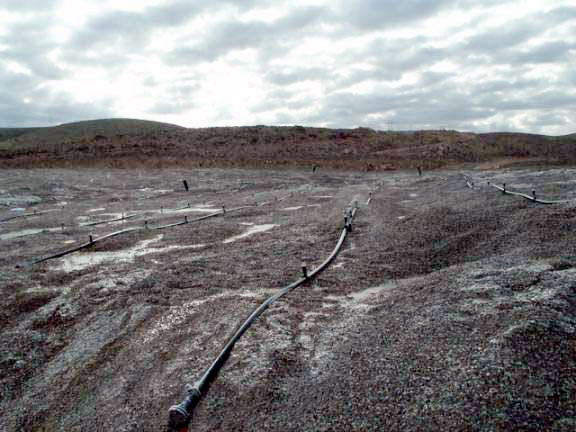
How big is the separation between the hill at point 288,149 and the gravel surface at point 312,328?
26.8 meters

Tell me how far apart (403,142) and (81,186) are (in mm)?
34416

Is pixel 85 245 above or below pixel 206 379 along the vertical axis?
above

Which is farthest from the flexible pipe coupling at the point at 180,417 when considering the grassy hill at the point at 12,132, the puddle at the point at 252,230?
the grassy hill at the point at 12,132

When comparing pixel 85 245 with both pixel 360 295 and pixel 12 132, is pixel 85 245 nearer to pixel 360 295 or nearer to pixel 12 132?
pixel 360 295

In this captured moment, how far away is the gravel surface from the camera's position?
338 cm

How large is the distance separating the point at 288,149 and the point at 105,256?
34.7m

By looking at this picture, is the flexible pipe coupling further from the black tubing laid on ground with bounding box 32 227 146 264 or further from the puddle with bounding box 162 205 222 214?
the puddle with bounding box 162 205 222 214

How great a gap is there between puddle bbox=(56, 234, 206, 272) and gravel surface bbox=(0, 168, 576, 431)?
54 millimetres

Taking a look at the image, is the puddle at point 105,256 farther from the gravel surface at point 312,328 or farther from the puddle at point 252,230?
the puddle at point 252,230

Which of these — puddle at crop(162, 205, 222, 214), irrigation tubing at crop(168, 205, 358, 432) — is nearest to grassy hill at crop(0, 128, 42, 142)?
puddle at crop(162, 205, 222, 214)

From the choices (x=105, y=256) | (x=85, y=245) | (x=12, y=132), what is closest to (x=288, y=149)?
(x=85, y=245)

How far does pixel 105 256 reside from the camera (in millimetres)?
9203

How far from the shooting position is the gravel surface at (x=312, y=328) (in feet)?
11.1

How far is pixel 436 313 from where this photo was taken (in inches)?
187
